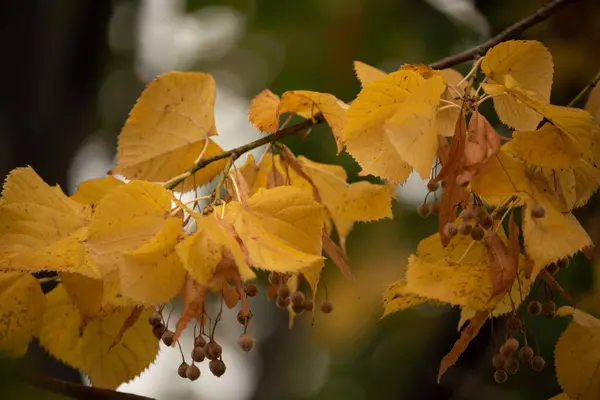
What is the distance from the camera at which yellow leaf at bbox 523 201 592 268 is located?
670 mm

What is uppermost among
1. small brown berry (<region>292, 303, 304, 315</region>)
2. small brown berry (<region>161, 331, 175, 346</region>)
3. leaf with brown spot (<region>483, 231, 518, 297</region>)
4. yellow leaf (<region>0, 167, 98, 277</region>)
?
yellow leaf (<region>0, 167, 98, 277</region>)

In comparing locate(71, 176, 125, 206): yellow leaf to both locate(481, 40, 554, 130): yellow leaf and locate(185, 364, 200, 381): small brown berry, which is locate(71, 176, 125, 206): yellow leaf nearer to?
locate(185, 364, 200, 381): small brown berry

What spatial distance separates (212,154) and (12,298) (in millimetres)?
265

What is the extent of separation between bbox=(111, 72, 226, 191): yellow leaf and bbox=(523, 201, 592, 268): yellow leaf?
0.36 meters

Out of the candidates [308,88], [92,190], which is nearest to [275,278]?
[92,190]

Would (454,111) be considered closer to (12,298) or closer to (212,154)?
(212,154)

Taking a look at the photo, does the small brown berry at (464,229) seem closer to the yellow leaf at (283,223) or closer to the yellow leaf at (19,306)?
the yellow leaf at (283,223)

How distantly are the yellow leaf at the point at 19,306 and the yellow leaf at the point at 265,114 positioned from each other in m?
0.27

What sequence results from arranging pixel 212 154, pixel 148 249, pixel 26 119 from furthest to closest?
pixel 26 119
pixel 212 154
pixel 148 249

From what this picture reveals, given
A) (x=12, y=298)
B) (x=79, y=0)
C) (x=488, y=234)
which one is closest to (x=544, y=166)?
(x=488, y=234)

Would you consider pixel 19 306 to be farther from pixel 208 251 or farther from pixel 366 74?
pixel 366 74

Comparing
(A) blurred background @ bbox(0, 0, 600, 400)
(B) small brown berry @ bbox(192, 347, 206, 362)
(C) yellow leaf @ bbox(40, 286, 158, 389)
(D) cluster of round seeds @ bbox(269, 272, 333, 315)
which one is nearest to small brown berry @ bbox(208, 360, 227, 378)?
(B) small brown berry @ bbox(192, 347, 206, 362)

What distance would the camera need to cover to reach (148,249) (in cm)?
68

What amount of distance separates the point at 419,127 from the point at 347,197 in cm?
26
